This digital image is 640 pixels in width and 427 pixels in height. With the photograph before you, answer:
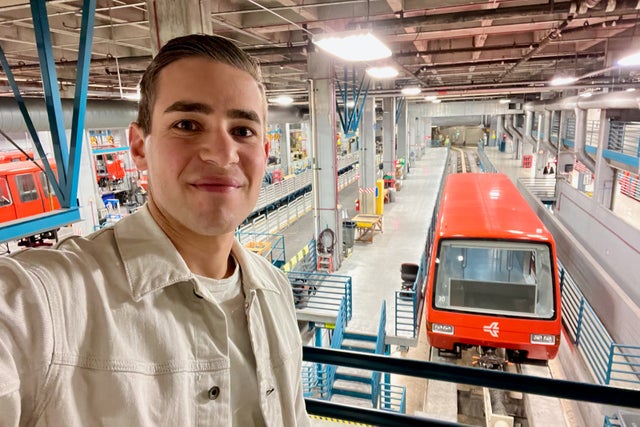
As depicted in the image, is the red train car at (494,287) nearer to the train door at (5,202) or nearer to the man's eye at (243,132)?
the man's eye at (243,132)

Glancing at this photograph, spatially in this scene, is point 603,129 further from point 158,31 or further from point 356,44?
point 158,31

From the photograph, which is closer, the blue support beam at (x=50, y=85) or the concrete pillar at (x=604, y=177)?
the blue support beam at (x=50, y=85)

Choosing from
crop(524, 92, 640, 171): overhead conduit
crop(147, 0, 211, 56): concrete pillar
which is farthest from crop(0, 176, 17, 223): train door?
crop(524, 92, 640, 171): overhead conduit

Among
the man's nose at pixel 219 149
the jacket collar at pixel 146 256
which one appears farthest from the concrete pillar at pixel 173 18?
the jacket collar at pixel 146 256

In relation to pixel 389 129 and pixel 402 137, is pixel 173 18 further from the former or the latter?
pixel 402 137

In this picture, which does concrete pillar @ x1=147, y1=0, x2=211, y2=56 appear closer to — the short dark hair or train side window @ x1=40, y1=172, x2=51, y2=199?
the short dark hair

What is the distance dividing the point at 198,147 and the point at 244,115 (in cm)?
19

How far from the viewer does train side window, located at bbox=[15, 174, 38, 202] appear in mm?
12102

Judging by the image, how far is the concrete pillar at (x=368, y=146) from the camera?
16.4 metres

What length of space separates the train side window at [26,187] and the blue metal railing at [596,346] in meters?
15.0

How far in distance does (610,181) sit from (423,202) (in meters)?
8.08

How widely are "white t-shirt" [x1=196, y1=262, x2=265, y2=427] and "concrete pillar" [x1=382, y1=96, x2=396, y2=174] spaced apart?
1942 cm

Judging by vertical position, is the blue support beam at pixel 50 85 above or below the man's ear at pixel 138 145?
above

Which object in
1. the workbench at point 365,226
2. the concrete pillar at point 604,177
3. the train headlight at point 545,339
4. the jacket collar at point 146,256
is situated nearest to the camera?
the jacket collar at point 146,256
